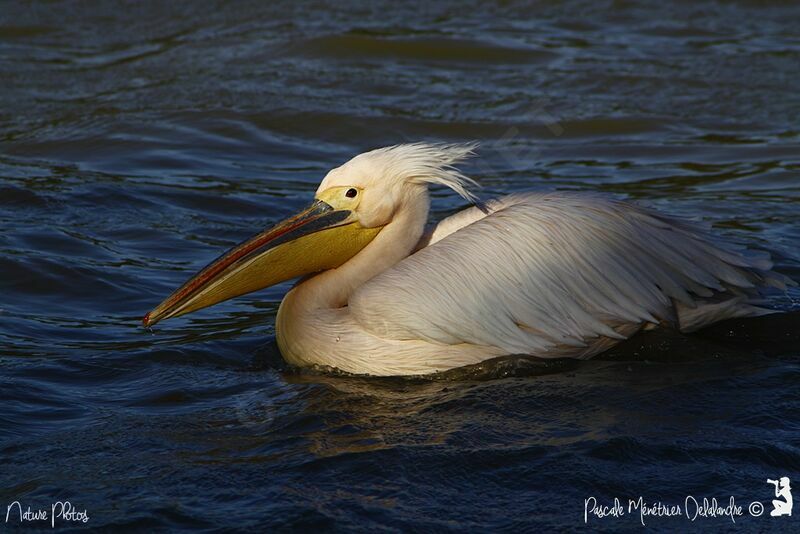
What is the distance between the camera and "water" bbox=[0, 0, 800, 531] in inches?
127

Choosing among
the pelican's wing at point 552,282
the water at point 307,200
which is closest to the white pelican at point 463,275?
the pelican's wing at point 552,282

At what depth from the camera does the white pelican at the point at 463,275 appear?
400 centimetres

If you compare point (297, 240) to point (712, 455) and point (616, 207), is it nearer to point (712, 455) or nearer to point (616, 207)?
point (616, 207)

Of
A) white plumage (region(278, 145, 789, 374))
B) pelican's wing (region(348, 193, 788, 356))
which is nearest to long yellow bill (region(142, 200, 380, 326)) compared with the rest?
white plumage (region(278, 145, 789, 374))

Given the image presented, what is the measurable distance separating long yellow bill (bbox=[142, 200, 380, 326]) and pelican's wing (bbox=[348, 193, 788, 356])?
1.16 ft

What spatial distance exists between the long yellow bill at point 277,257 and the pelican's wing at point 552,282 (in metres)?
0.35

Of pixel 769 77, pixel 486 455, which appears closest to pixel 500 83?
pixel 769 77

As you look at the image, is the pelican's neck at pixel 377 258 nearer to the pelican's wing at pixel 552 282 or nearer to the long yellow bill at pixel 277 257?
the long yellow bill at pixel 277 257

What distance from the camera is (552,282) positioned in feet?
13.3

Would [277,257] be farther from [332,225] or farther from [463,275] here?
[463,275]

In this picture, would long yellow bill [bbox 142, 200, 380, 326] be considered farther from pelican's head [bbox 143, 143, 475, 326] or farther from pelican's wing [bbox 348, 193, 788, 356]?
pelican's wing [bbox 348, 193, 788, 356]

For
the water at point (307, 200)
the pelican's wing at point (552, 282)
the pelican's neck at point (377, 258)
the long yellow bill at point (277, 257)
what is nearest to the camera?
the water at point (307, 200)

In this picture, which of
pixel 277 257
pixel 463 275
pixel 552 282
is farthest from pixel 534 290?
pixel 277 257

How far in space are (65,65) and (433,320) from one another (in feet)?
17.3
